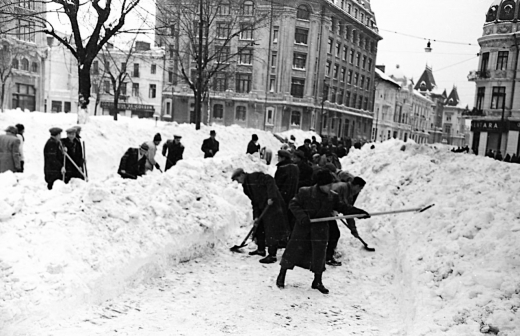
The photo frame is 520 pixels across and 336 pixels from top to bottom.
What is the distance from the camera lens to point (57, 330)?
426 cm

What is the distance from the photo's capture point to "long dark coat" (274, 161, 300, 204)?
299 inches

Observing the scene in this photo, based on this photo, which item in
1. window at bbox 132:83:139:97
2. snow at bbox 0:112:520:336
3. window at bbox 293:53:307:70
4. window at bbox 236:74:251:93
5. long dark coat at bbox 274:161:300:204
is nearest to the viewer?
snow at bbox 0:112:520:336

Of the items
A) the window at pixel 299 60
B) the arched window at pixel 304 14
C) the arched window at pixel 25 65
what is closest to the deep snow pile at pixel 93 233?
the window at pixel 299 60

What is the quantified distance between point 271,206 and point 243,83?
128 ft

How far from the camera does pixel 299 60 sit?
45.3 m

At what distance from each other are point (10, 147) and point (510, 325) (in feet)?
28.0

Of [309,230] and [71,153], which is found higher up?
[71,153]

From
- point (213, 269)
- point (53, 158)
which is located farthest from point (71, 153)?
point (213, 269)

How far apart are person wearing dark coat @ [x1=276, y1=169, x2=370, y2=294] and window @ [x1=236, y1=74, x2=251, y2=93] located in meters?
39.9

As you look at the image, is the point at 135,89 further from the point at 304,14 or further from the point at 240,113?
the point at 304,14

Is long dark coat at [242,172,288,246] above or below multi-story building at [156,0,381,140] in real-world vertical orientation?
below

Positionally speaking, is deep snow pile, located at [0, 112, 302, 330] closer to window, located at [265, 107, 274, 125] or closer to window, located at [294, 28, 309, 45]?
window, located at [265, 107, 274, 125]

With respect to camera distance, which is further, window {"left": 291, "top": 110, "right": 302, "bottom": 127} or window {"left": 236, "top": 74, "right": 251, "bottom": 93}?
window {"left": 291, "top": 110, "right": 302, "bottom": 127}

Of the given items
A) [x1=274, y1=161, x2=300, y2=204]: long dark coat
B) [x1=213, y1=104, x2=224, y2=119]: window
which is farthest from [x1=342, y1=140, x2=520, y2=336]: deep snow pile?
[x1=213, y1=104, x2=224, y2=119]: window
